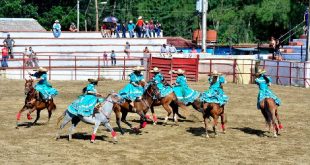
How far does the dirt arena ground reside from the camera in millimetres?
13938

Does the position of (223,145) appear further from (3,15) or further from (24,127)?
(3,15)

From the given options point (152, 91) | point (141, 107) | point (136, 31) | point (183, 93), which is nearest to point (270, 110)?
point (183, 93)

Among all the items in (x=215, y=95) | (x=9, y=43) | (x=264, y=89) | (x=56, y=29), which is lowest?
(x=215, y=95)

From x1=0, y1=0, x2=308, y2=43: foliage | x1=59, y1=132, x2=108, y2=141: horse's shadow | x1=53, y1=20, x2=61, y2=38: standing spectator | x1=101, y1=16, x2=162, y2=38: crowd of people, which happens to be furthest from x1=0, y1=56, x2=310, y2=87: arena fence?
x1=0, y1=0, x2=308, y2=43: foliage

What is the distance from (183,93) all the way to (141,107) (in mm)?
2332

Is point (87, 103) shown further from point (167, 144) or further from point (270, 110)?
point (270, 110)

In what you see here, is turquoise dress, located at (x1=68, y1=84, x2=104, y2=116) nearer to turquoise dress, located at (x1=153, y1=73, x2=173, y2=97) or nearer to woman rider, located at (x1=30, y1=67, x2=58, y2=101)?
woman rider, located at (x1=30, y1=67, x2=58, y2=101)

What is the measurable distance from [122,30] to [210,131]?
3096 centimetres

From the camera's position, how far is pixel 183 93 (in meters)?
18.9

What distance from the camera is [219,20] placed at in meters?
73.2

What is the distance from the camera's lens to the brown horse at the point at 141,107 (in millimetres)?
→ 16594

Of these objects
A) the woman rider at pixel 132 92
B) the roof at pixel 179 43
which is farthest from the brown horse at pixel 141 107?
the roof at pixel 179 43

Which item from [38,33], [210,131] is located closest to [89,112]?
[210,131]

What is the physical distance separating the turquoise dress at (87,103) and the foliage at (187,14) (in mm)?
43773
